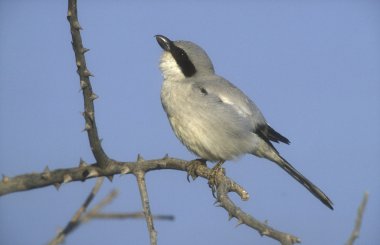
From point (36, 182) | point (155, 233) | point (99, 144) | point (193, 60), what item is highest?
point (193, 60)

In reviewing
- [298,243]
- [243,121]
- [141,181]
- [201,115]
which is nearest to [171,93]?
[201,115]

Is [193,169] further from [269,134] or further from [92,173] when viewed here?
[92,173]

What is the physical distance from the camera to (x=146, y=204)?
3.02 meters

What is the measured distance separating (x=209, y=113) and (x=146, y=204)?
77.8 inches

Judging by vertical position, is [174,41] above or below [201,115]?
above

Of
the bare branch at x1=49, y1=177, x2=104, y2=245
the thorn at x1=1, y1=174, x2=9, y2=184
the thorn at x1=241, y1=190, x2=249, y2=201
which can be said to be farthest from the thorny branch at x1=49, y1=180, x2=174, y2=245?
the thorn at x1=241, y1=190, x2=249, y2=201

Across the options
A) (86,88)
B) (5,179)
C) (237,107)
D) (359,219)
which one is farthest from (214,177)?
(359,219)

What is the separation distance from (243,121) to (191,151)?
1.85 feet

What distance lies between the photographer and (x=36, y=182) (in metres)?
2.93

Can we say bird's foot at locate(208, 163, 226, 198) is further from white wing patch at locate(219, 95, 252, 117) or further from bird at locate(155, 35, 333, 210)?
white wing patch at locate(219, 95, 252, 117)

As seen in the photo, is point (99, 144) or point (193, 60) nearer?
point (99, 144)

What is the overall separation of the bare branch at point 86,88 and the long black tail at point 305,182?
2.59 metres

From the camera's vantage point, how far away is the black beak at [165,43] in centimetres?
539

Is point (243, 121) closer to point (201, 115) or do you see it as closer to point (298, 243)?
point (201, 115)
